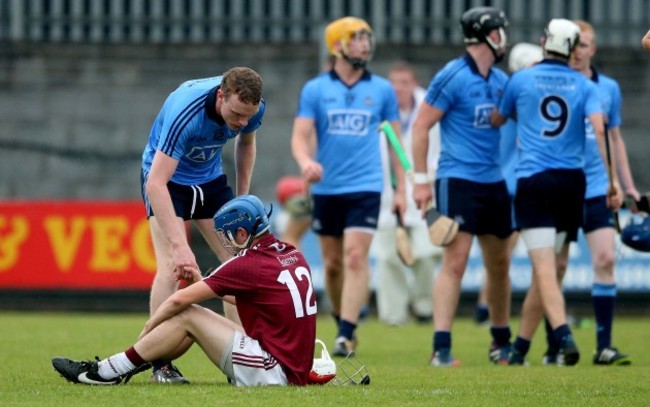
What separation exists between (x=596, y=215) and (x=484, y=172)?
103 cm

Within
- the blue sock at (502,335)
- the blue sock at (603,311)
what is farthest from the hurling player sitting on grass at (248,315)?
the blue sock at (603,311)

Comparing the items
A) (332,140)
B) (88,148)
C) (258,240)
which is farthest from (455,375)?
(88,148)

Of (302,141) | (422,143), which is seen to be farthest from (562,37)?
(302,141)

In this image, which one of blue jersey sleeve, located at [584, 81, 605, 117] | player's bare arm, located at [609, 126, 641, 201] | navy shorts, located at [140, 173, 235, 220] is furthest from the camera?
player's bare arm, located at [609, 126, 641, 201]

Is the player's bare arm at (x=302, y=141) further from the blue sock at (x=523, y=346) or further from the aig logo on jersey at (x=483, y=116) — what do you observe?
the blue sock at (x=523, y=346)

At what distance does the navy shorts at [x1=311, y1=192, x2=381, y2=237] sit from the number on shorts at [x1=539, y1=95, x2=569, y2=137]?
1.92 m

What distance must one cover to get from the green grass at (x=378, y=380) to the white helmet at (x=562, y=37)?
2.27 meters

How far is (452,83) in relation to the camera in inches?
435

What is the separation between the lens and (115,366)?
8453mm

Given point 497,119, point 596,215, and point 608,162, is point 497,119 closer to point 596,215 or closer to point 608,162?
point 608,162

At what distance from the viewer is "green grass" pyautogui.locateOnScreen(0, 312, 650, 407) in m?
7.87

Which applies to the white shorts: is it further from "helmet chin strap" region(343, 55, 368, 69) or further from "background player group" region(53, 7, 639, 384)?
"helmet chin strap" region(343, 55, 368, 69)

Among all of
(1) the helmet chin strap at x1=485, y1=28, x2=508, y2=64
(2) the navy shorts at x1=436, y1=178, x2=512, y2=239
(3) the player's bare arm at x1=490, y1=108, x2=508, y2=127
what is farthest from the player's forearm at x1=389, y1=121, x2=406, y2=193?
(1) the helmet chin strap at x1=485, y1=28, x2=508, y2=64

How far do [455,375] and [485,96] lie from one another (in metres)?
2.33
